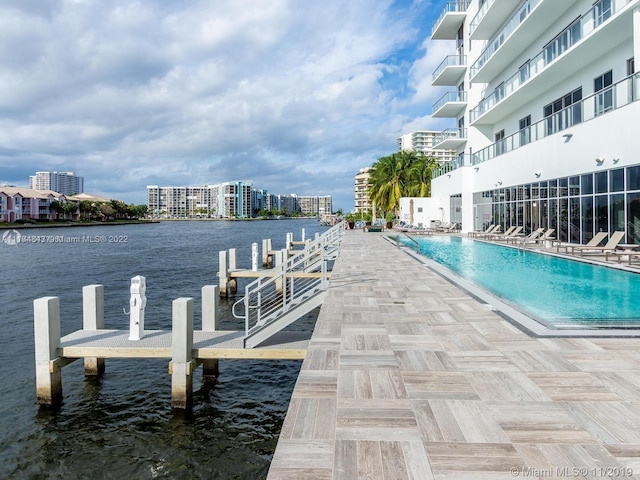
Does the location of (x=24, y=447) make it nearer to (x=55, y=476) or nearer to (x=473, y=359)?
(x=55, y=476)

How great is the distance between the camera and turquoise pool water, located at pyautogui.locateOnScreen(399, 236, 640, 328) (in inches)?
279

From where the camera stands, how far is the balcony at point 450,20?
114ft

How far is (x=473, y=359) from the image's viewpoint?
498cm

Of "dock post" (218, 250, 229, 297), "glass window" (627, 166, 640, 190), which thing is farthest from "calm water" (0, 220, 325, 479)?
"glass window" (627, 166, 640, 190)

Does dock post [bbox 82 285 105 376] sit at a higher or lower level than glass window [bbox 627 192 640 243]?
lower

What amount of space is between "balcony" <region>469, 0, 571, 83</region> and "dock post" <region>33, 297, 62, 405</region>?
23159 mm

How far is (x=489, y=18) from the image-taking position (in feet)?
93.5

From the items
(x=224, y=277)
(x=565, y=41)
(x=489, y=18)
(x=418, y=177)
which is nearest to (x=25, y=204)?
(x=418, y=177)

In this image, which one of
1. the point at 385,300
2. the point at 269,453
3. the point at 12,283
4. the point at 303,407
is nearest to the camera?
the point at 303,407

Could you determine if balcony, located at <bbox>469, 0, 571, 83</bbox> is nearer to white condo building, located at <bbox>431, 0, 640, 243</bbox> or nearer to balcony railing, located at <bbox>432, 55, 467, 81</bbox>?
white condo building, located at <bbox>431, 0, 640, 243</bbox>

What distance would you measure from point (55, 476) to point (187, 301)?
8.47ft

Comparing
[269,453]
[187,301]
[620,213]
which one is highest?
[620,213]

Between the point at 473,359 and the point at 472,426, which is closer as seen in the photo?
the point at 472,426

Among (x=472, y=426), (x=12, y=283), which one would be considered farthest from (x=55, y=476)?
(x=12, y=283)
